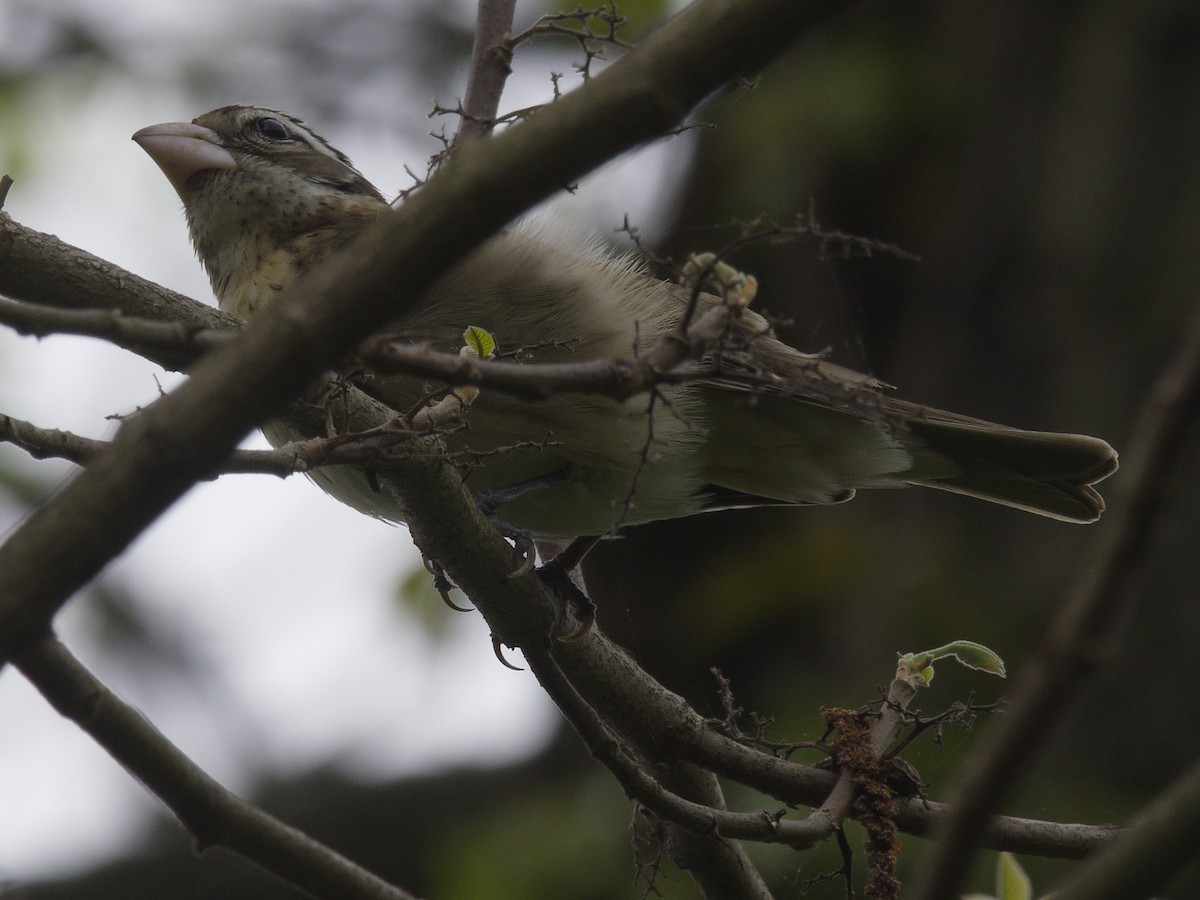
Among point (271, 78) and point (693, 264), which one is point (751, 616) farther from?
point (693, 264)

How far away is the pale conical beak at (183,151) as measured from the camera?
4.02m

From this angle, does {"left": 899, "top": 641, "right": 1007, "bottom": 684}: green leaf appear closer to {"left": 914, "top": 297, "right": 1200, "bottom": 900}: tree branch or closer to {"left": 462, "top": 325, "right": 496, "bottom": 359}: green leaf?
{"left": 462, "top": 325, "right": 496, "bottom": 359}: green leaf

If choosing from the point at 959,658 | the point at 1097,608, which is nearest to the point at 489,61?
the point at 959,658

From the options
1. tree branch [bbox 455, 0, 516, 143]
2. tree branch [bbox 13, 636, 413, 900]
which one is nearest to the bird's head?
tree branch [bbox 455, 0, 516, 143]

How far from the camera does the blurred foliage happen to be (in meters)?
5.04

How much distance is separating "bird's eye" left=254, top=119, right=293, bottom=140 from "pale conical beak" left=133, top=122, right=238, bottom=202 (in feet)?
0.45

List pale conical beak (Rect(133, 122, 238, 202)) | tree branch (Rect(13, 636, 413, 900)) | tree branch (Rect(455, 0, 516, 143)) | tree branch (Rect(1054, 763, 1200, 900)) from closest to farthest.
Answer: tree branch (Rect(1054, 763, 1200, 900)) < tree branch (Rect(13, 636, 413, 900)) < tree branch (Rect(455, 0, 516, 143)) < pale conical beak (Rect(133, 122, 238, 202))

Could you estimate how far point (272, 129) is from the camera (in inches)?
165

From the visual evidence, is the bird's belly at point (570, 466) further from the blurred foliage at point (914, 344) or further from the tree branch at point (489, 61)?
the blurred foliage at point (914, 344)

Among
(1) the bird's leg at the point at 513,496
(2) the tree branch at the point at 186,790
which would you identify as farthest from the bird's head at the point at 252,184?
(2) the tree branch at the point at 186,790

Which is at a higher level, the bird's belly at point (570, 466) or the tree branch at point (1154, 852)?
the bird's belly at point (570, 466)

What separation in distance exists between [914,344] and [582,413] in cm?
313

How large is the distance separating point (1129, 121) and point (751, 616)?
9.20 ft

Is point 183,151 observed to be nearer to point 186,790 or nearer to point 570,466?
point 570,466
